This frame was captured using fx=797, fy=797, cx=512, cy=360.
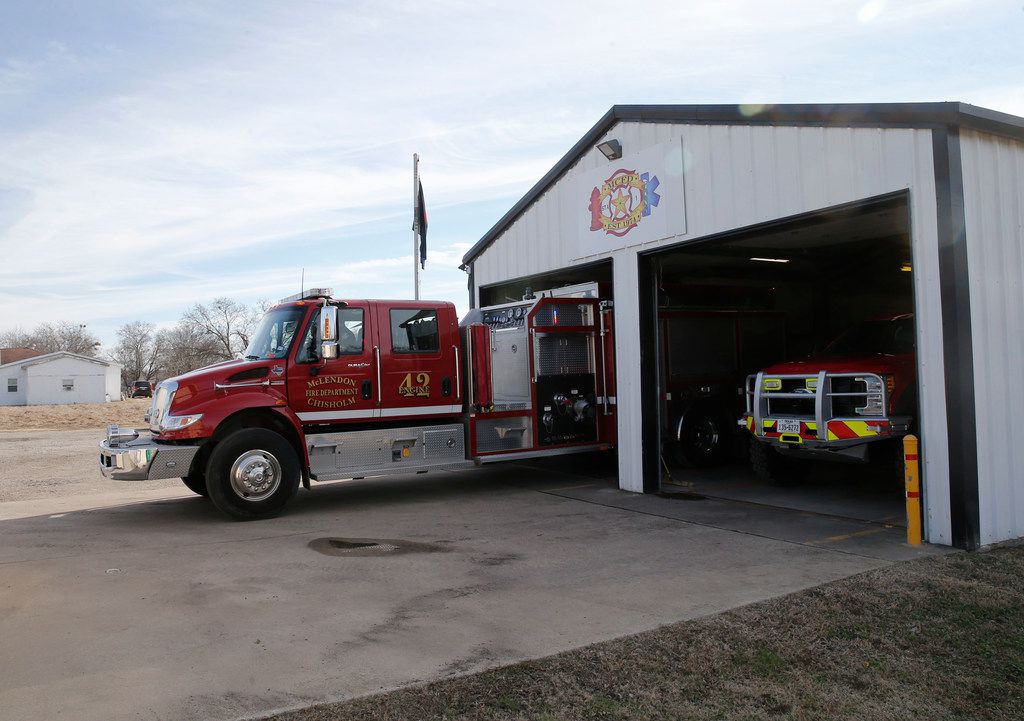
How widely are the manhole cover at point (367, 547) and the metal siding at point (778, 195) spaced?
13.2 feet

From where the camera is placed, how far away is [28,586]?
21.3ft

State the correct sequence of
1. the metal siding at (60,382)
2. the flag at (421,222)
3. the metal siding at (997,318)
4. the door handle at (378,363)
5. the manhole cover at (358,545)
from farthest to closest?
the metal siding at (60,382), the flag at (421,222), the door handle at (378,363), the manhole cover at (358,545), the metal siding at (997,318)

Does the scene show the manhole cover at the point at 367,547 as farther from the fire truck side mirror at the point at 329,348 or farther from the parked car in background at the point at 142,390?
the parked car in background at the point at 142,390

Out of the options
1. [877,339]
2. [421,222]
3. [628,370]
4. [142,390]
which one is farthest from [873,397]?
[142,390]

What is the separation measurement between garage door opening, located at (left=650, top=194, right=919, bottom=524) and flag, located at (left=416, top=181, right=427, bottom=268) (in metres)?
6.82

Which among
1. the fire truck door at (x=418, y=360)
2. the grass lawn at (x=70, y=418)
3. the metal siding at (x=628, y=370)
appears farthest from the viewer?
the grass lawn at (x=70, y=418)

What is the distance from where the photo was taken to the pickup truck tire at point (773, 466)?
11.2 metres

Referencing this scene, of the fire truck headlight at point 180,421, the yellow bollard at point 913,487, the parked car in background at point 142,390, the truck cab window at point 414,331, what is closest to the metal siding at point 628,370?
the truck cab window at point 414,331

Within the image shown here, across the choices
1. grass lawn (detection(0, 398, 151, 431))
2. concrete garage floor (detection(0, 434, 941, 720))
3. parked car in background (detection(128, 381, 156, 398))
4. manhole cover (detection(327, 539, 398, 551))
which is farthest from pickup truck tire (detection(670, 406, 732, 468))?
parked car in background (detection(128, 381, 156, 398))

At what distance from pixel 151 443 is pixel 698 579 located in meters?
6.32

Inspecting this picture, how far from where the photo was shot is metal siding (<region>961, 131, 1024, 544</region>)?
24.0 ft

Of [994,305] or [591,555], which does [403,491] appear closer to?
[591,555]

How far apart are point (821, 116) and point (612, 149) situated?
3403 millimetres

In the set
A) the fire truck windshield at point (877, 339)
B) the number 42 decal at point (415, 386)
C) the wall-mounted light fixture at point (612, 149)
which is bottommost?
the number 42 decal at point (415, 386)
